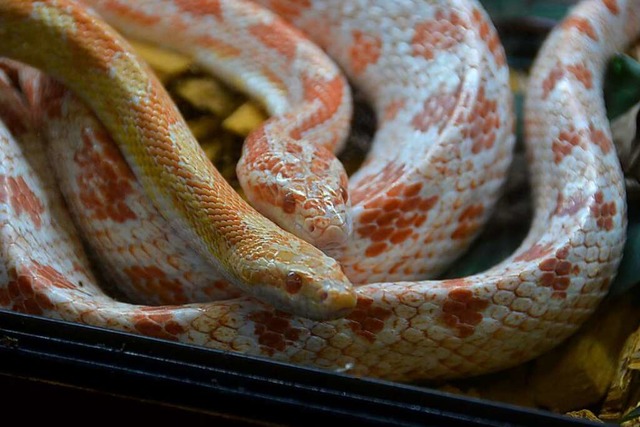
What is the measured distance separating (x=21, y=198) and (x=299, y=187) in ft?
3.09

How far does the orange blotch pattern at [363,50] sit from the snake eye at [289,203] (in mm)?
1021

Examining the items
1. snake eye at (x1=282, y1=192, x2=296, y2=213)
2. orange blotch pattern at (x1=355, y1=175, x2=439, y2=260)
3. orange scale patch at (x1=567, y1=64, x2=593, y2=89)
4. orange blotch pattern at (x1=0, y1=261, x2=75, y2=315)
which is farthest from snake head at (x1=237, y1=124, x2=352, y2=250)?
orange scale patch at (x1=567, y1=64, x2=593, y2=89)

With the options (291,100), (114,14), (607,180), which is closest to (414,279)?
(607,180)

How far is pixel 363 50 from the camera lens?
2.97m

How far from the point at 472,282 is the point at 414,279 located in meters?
0.37

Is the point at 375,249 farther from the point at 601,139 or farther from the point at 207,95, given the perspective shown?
the point at 207,95

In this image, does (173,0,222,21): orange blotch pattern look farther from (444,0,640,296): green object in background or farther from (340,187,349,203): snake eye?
(444,0,640,296): green object in background

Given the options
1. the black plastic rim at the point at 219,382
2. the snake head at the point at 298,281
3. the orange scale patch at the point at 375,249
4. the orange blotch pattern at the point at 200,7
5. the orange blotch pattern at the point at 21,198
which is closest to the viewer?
the black plastic rim at the point at 219,382

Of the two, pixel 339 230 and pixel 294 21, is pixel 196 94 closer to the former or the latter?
pixel 294 21

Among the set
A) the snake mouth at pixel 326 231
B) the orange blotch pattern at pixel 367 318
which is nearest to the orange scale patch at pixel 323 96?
the snake mouth at pixel 326 231

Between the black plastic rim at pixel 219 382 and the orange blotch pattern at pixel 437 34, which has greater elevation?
the orange blotch pattern at pixel 437 34

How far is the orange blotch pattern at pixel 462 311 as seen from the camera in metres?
2.04

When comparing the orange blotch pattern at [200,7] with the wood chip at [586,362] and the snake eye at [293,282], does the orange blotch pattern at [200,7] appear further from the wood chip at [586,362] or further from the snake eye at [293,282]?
the wood chip at [586,362]

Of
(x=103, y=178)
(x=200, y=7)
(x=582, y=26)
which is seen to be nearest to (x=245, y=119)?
(x=200, y=7)
